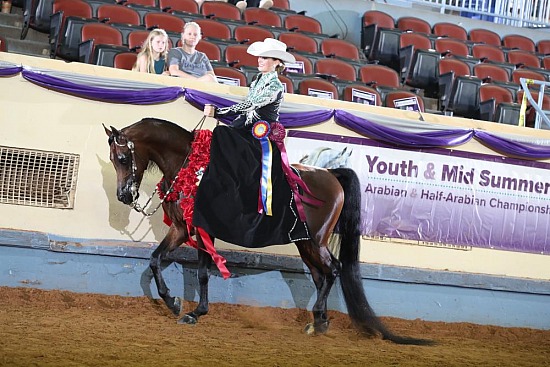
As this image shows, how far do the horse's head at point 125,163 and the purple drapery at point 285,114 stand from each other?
1110 millimetres

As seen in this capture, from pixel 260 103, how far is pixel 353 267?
1.84 metres

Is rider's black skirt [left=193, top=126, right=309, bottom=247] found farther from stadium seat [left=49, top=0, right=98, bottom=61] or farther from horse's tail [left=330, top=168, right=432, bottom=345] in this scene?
stadium seat [left=49, top=0, right=98, bottom=61]

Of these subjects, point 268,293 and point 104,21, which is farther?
point 104,21

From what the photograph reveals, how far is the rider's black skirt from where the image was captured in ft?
24.7

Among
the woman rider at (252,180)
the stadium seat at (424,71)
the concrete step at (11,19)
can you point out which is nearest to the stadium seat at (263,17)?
the stadium seat at (424,71)

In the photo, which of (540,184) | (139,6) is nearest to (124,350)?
(540,184)

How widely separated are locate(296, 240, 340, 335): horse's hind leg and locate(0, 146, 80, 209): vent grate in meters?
2.39

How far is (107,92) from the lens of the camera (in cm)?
820

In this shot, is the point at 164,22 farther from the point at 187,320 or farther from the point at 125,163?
the point at 187,320

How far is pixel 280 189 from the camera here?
774cm

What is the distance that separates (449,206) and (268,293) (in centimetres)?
241

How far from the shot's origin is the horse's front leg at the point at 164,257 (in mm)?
7668

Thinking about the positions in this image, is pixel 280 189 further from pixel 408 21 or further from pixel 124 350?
pixel 408 21

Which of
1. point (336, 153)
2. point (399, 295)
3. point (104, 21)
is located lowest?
point (399, 295)
